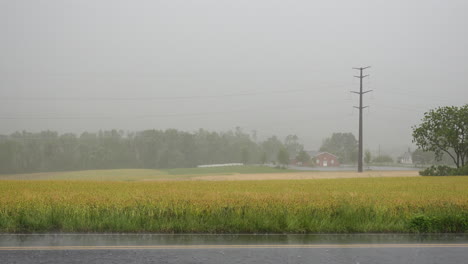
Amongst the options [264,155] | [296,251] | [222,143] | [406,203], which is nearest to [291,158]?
[264,155]

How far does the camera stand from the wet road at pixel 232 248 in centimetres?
807

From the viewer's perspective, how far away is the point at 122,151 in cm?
8919

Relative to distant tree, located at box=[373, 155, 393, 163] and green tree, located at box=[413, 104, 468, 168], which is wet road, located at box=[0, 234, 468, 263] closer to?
green tree, located at box=[413, 104, 468, 168]

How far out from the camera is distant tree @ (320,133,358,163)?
106 metres

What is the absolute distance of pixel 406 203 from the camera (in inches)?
551

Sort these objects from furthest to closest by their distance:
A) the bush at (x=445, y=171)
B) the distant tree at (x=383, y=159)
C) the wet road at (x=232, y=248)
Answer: the distant tree at (x=383, y=159) → the bush at (x=445, y=171) → the wet road at (x=232, y=248)

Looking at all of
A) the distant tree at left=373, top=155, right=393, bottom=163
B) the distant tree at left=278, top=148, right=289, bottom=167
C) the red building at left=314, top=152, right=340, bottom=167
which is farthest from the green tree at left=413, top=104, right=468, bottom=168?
the distant tree at left=373, top=155, right=393, bottom=163

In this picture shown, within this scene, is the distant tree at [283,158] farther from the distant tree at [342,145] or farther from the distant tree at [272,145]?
the distant tree at [342,145]

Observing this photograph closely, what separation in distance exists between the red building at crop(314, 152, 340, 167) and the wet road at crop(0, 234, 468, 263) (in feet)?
287

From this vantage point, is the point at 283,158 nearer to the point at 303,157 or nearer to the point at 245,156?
the point at 245,156

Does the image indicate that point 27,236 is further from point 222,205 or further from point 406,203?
point 406,203

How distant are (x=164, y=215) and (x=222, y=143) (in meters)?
77.2

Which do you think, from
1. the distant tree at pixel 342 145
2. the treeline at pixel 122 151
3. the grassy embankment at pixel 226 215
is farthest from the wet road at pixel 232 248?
the distant tree at pixel 342 145

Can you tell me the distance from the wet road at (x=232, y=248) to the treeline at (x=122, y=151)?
7318 cm
